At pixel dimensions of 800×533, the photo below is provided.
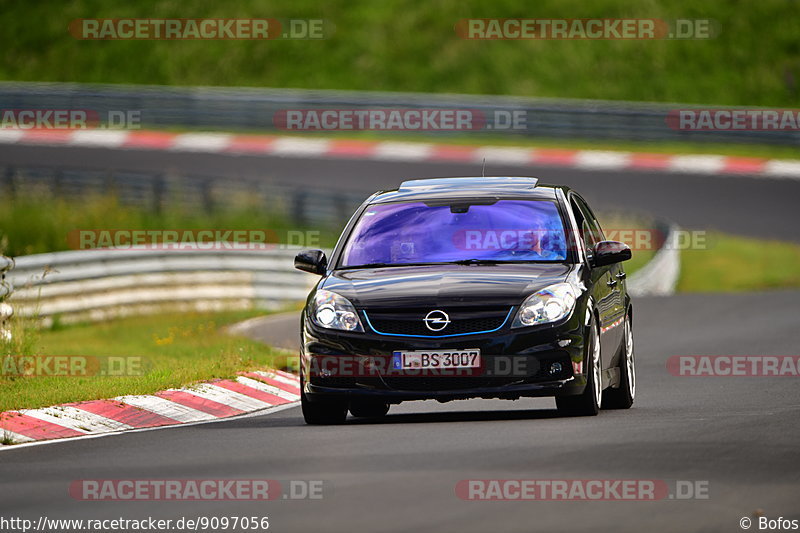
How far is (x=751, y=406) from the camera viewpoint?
1196 centimetres

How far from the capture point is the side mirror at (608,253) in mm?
11586

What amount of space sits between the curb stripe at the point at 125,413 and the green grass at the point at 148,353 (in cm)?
20

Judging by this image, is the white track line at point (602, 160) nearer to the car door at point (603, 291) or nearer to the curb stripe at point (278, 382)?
the curb stripe at point (278, 382)

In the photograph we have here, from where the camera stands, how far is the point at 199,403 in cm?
1287

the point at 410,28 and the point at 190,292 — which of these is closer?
the point at 190,292

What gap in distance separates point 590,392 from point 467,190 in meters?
1.83

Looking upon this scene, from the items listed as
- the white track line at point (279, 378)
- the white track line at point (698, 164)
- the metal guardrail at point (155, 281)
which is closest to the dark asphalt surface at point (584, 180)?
the white track line at point (698, 164)

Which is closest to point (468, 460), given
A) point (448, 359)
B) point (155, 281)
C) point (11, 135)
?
point (448, 359)

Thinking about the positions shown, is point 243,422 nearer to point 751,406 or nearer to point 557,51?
point 751,406

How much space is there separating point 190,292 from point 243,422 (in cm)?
1104

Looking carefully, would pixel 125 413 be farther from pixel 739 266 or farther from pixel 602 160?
pixel 602 160

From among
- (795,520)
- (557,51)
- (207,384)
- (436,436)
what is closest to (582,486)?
(795,520)

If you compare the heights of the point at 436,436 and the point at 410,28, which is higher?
the point at 410,28

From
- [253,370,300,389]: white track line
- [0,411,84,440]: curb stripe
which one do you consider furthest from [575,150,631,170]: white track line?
[0,411,84,440]: curb stripe
